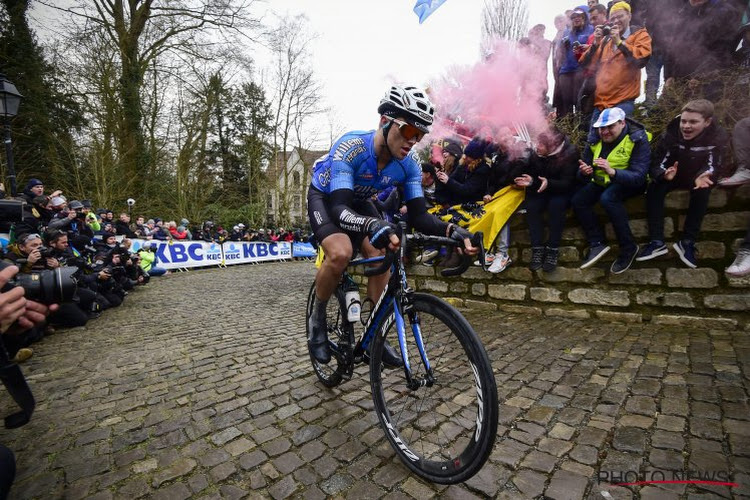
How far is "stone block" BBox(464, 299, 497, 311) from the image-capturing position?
20.0ft

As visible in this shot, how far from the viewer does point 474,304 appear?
6312 millimetres

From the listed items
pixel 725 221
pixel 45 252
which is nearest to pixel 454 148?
pixel 725 221

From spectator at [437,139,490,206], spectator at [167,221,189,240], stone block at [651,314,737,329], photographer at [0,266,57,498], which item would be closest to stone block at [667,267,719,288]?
stone block at [651,314,737,329]

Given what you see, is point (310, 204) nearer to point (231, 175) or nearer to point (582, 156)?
point (582, 156)

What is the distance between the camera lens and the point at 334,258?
262 cm

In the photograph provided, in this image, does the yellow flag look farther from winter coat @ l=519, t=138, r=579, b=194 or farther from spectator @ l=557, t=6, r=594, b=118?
spectator @ l=557, t=6, r=594, b=118

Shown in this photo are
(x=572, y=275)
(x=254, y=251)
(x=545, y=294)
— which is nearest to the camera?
(x=572, y=275)

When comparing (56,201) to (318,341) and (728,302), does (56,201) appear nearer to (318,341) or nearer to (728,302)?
(318,341)

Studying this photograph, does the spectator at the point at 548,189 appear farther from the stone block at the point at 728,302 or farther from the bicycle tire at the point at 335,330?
the bicycle tire at the point at 335,330

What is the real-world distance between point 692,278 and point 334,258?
471cm

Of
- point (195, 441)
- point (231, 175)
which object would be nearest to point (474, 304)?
point (195, 441)

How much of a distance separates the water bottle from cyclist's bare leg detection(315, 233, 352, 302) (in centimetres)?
18

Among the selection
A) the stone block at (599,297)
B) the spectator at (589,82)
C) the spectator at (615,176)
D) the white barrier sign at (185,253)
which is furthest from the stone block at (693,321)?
the white barrier sign at (185,253)

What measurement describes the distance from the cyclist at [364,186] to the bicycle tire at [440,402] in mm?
272
